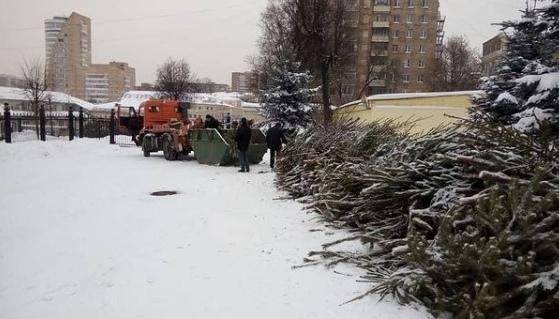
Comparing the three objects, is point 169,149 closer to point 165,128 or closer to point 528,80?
point 165,128

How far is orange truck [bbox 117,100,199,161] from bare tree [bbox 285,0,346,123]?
12329 millimetres

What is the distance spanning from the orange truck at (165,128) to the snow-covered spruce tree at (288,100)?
4655 millimetres

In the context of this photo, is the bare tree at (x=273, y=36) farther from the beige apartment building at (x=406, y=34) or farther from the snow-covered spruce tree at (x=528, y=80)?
the beige apartment building at (x=406, y=34)

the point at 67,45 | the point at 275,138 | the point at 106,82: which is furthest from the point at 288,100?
the point at 106,82

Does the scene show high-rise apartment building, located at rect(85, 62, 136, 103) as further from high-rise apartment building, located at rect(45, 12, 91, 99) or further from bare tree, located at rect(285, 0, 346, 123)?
bare tree, located at rect(285, 0, 346, 123)

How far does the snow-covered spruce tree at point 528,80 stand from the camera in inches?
308

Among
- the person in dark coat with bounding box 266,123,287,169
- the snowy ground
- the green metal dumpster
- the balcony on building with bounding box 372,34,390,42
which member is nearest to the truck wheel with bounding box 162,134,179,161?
the green metal dumpster

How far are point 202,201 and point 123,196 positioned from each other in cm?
175

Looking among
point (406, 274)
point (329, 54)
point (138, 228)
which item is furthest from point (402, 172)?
point (329, 54)

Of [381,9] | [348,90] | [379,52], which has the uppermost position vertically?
[381,9]

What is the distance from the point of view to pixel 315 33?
2956cm

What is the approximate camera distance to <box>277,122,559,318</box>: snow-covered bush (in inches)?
128

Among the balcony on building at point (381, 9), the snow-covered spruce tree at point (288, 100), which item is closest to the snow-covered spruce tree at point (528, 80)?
the snow-covered spruce tree at point (288, 100)

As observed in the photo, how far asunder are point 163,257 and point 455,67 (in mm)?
52838
